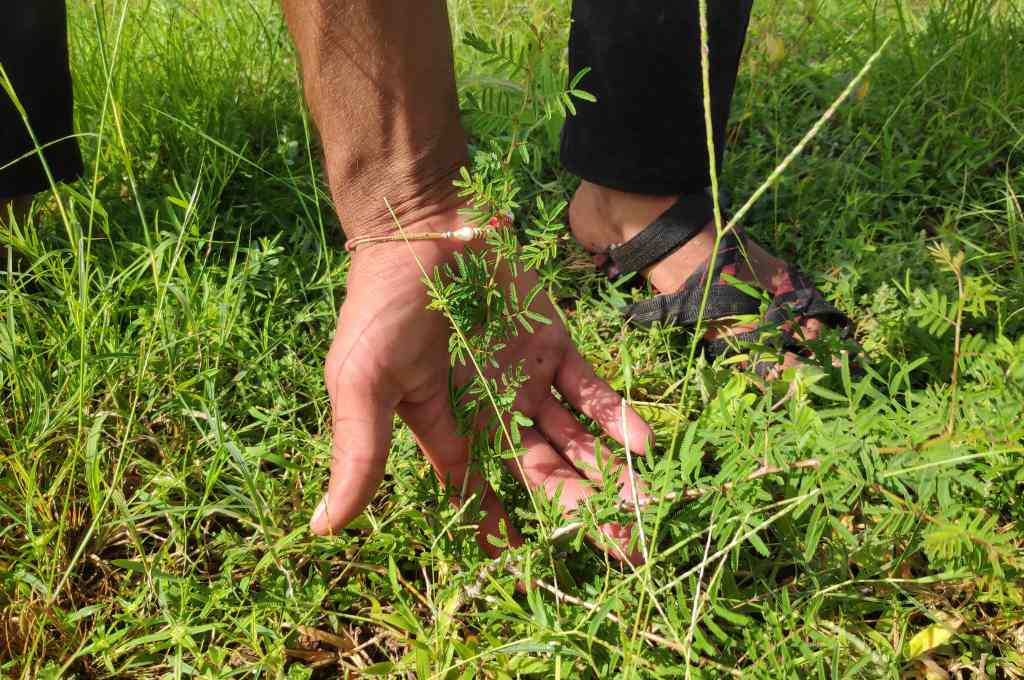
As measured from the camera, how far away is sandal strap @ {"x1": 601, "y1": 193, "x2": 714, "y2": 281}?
2309 mm

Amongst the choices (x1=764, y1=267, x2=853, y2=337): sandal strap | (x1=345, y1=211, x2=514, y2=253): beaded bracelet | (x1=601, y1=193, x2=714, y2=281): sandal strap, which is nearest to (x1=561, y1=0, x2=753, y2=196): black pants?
(x1=601, y1=193, x2=714, y2=281): sandal strap

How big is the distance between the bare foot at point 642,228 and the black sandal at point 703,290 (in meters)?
0.02

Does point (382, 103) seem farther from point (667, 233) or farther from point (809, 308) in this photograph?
point (809, 308)

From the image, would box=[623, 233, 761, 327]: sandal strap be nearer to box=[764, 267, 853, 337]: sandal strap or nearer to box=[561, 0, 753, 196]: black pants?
box=[764, 267, 853, 337]: sandal strap

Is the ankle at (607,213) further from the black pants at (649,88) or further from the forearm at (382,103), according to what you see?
the forearm at (382,103)

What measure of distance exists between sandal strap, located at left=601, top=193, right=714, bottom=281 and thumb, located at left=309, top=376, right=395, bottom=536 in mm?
1065

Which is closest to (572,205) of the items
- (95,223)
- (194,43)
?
(95,223)

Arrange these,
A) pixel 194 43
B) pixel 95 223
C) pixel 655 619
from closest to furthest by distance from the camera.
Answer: pixel 655 619
pixel 95 223
pixel 194 43

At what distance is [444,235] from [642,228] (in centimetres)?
94

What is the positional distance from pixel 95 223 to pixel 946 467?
2111 millimetres

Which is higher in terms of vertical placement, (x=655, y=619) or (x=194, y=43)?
(x=194, y=43)

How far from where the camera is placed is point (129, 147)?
2521 millimetres

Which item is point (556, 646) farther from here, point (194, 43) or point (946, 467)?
point (194, 43)

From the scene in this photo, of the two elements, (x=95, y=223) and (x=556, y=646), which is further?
(x=95, y=223)
